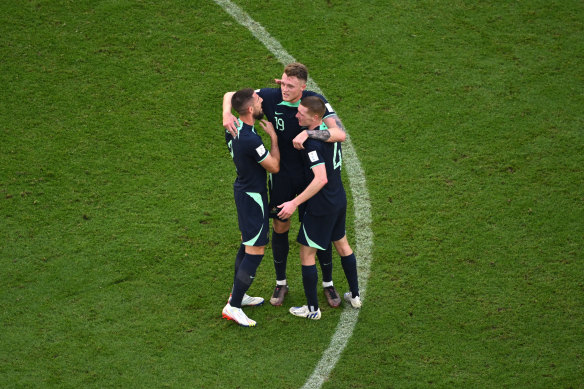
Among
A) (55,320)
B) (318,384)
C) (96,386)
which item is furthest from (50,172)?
(318,384)

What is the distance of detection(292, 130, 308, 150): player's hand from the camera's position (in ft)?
18.2

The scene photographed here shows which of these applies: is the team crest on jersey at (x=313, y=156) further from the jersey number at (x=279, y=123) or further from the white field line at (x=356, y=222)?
the white field line at (x=356, y=222)

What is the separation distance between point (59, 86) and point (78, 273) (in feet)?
11.0

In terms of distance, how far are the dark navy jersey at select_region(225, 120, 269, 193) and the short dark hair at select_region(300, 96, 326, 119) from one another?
499 millimetres

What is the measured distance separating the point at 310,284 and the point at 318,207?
76cm

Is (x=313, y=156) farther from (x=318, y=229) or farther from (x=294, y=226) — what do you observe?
(x=294, y=226)

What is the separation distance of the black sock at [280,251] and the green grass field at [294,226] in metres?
0.30

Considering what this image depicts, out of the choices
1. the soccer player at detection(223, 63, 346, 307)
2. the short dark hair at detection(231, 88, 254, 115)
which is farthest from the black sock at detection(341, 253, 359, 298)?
the short dark hair at detection(231, 88, 254, 115)

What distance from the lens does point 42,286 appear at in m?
6.51

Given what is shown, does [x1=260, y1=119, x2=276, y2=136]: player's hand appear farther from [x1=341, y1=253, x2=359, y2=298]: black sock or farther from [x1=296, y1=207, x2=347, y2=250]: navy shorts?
[x1=341, y1=253, x2=359, y2=298]: black sock

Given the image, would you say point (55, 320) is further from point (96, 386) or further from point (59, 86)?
point (59, 86)

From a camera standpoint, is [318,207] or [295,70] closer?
[295,70]

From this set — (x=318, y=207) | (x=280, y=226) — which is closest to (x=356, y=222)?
(x=280, y=226)

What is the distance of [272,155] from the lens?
5789 mm
